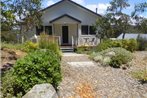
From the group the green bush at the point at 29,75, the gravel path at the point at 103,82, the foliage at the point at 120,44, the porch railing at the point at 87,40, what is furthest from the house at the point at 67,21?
the green bush at the point at 29,75

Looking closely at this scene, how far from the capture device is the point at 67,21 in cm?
3064

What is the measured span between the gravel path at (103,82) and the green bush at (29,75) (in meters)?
1.38

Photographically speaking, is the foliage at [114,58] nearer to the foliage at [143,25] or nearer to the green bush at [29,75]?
the green bush at [29,75]

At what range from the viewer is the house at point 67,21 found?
3075 cm

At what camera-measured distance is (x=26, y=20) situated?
85.1 feet

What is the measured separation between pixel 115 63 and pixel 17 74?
8.56m

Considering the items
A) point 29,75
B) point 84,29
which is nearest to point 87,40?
point 84,29

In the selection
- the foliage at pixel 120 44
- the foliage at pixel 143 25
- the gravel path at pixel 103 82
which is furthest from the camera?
the foliage at pixel 143 25

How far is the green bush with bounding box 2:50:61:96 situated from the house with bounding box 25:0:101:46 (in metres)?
21.1

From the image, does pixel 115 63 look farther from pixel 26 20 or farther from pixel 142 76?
pixel 26 20

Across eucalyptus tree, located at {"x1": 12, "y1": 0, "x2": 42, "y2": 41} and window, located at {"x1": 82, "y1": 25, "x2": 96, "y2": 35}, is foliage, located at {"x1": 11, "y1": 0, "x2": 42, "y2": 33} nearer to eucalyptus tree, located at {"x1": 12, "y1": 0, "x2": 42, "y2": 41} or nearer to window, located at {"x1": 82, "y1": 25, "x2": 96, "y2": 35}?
eucalyptus tree, located at {"x1": 12, "y1": 0, "x2": 42, "y2": 41}

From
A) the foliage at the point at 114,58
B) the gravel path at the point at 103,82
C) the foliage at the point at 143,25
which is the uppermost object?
the foliage at the point at 143,25

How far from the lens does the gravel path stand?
11.3m

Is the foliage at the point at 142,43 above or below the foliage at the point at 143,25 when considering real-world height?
below
